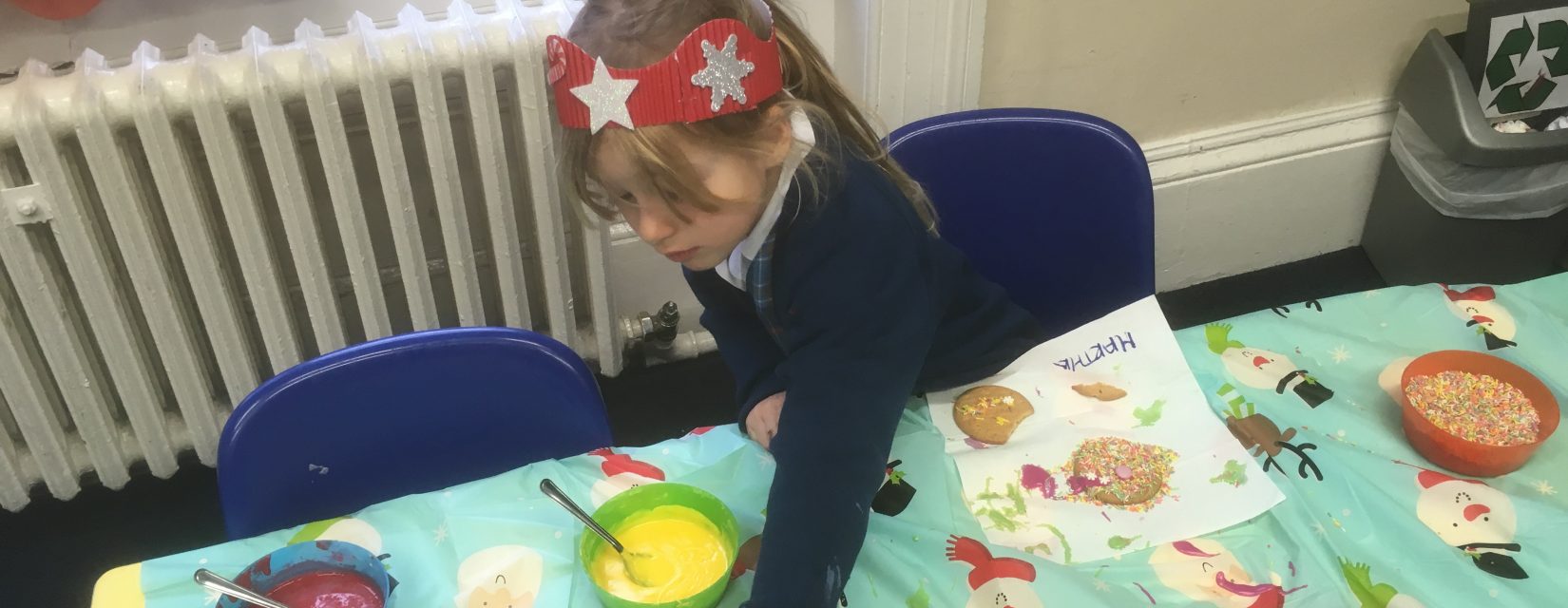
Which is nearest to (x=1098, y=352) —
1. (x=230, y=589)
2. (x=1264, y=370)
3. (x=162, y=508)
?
(x=1264, y=370)

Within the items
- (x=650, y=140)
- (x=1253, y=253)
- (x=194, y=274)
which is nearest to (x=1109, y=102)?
(x=1253, y=253)

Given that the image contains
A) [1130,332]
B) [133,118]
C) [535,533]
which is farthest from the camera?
[133,118]

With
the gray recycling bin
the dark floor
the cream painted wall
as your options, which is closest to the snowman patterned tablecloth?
the dark floor

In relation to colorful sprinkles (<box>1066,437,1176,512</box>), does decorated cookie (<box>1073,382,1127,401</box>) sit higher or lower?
higher

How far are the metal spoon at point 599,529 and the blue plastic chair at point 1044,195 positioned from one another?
21.9 inches

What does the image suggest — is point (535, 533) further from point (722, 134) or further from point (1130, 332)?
point (1130, 332)

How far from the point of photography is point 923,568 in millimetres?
840

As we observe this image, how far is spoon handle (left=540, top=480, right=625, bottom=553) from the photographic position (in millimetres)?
809

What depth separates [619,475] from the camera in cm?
91

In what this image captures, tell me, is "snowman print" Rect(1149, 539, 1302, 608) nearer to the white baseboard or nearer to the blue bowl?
the blue bowl

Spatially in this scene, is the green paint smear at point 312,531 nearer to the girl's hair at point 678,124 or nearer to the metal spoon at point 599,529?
the metal spoon at point 599,529

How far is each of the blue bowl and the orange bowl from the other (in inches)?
34.3

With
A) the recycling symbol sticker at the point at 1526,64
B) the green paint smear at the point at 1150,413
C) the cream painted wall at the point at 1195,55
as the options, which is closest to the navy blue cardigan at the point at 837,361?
the green paint smear at the point at 1150,413

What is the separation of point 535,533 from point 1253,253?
173 centimetres
